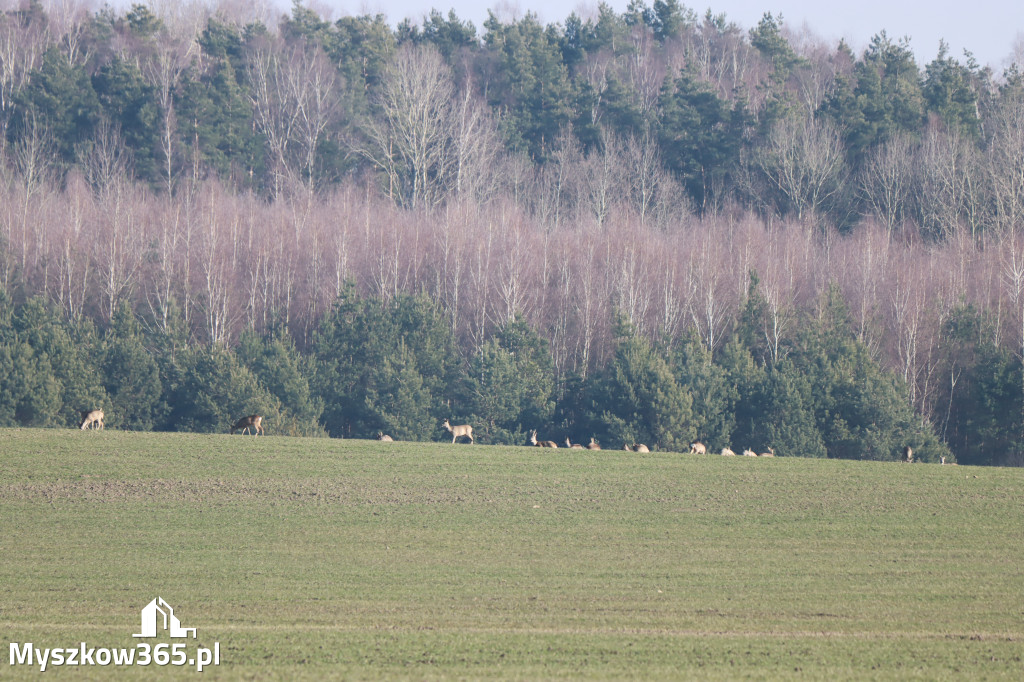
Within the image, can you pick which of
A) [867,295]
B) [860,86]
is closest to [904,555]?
[867,295]

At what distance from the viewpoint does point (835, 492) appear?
88.6 ft

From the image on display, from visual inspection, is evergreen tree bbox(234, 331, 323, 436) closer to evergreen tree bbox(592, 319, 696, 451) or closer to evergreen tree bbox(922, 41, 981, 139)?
evergreen tree bbox(592, 319, 696, 451)

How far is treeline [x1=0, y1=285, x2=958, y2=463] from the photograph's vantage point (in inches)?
1736

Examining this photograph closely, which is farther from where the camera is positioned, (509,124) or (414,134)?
(509,124)

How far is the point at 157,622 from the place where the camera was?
50.3 ft

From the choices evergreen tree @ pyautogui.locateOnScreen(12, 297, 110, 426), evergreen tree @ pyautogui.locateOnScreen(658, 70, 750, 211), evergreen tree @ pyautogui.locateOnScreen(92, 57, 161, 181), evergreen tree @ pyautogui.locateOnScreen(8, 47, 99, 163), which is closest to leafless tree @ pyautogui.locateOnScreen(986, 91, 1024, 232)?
evergreen tree @ pyautogui.locateOnScreen(658, 70, 750, 211)

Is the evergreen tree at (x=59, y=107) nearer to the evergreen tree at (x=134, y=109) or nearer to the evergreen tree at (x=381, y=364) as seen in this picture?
the evergreen tree at (x=134, y=109)

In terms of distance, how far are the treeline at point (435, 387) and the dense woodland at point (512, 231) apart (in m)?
0.15

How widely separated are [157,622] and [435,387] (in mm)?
34693

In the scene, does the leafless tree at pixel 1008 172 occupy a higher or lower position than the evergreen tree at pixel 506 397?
higher

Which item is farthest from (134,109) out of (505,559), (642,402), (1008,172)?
(505,559)

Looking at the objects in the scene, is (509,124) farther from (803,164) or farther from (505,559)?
(505,559)

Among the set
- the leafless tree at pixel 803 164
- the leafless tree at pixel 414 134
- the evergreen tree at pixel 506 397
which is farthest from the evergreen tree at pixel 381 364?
the leafless tree at pixel 803 164

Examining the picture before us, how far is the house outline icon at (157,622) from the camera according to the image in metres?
14.7
